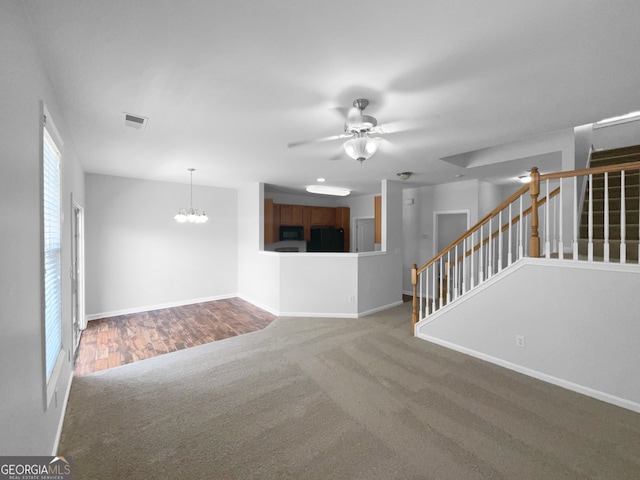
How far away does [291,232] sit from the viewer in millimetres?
6738

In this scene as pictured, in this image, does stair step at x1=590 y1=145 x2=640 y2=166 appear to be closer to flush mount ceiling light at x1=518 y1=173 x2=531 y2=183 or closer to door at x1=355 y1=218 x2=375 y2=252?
flush mount ceiling light at x1=518 y1=173 x2=531 y2=183

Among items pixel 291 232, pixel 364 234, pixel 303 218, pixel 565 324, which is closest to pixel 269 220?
pixel 291 232

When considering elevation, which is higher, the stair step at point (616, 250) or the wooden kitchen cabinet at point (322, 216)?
the wooden kitchen cabinet at point (322, 216)

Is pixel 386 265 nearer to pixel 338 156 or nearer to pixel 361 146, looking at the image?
pixel 338 156

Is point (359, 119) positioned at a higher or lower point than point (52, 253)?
higher

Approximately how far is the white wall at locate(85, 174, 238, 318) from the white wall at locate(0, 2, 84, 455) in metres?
3.94

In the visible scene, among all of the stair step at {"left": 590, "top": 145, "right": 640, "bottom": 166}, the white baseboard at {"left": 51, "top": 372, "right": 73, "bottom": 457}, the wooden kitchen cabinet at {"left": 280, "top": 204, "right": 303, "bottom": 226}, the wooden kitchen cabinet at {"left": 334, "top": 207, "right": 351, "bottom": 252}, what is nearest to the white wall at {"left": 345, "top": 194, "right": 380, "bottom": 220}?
the wooden kitchen cabinet at {"left": 334, "top": 207, "right": 351, "bottom": 252}

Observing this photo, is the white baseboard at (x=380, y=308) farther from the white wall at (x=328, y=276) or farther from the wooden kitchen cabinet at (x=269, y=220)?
the wooden kitchen cabinet at (x=269, y=220)

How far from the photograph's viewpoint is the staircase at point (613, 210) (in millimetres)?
2962

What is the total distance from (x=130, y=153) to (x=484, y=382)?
4.98 m

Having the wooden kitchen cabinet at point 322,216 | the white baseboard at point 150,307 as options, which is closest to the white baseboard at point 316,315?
the white baseboard at point 150,307

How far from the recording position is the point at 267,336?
393 cm

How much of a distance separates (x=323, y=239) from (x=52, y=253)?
18.4 feet

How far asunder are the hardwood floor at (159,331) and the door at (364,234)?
12.7 feet
